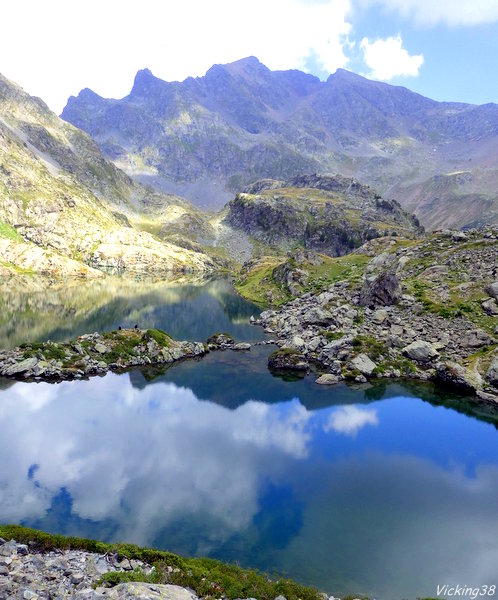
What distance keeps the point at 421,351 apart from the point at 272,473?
45978mm

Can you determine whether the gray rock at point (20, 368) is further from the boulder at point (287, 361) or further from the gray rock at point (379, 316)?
the gray rock at point (379, 316)

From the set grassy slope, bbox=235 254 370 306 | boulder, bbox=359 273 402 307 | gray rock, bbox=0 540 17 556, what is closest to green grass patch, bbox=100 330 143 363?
gray rock, bbox=0 540 17 556

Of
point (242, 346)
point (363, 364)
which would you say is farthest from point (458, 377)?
point (242, 346)

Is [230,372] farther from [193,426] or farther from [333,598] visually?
[333,598]

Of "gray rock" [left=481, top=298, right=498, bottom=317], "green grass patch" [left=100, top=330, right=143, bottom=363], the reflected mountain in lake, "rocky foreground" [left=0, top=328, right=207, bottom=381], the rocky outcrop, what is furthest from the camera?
the reflected mountain in lake

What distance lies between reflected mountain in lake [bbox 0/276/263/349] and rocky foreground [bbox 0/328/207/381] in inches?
441

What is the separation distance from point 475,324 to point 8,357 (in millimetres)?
89668

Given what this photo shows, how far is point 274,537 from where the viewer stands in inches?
1286

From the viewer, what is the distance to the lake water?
31016mm

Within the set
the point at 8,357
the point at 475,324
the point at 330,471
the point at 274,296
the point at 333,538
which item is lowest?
the point at 333,538

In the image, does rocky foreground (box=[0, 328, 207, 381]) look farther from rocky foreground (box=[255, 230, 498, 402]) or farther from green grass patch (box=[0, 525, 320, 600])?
green grass patch (box=[0, 525, 320, 600])

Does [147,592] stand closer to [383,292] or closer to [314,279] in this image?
[383,292]

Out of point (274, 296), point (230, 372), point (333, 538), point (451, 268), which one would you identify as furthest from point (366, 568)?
point (274, 296)

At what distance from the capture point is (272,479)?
41.1 metres
